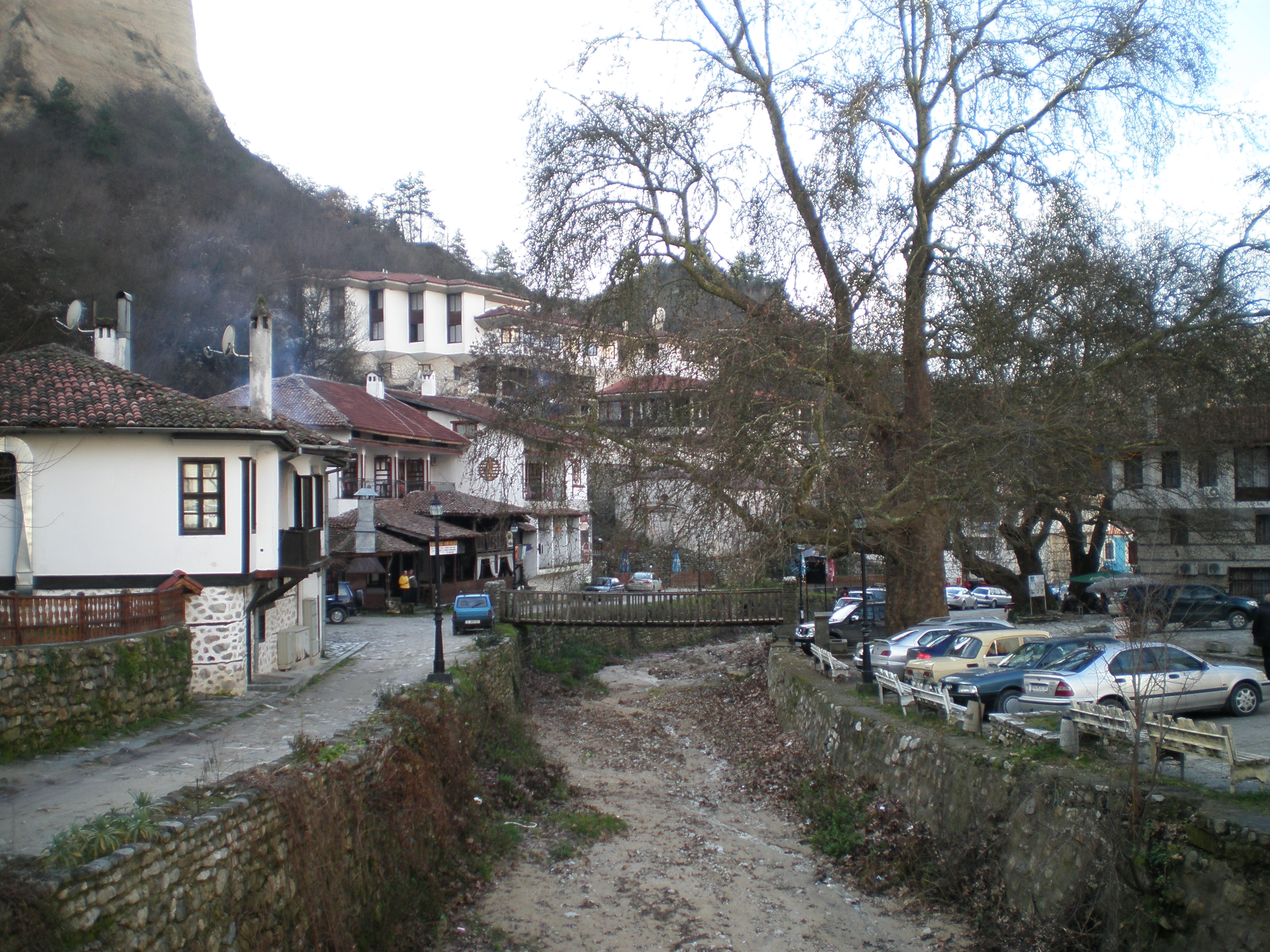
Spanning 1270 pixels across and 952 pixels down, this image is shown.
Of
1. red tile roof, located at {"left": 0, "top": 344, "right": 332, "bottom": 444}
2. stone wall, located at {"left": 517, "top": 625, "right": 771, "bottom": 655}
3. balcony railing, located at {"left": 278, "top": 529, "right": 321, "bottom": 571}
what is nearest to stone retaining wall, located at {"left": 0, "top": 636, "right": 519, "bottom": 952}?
red tile roof, located at {"left": 0, "top": 344, "right": 332, "bottom": 444}

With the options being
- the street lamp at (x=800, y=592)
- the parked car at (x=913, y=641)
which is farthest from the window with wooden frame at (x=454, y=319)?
the parked car at (x=913, y=641)

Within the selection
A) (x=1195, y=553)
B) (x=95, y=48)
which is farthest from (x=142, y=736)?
(x=95, y=48)

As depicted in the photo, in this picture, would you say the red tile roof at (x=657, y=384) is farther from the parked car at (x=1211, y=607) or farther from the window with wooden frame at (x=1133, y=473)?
the parked car at (x=1211, y=607)

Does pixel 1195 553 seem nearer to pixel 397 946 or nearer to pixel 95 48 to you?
pixel 397 946

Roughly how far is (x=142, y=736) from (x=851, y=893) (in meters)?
9.70

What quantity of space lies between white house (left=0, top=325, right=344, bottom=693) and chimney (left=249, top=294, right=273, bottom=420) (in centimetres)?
96

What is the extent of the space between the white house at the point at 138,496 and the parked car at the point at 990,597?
105 ft

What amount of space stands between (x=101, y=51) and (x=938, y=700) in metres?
96.5

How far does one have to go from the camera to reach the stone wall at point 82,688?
36.2 ft

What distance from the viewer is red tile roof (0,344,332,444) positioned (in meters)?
15.5

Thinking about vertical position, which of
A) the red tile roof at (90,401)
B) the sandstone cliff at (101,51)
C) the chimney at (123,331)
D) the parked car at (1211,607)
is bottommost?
the parked car at (1211,607)

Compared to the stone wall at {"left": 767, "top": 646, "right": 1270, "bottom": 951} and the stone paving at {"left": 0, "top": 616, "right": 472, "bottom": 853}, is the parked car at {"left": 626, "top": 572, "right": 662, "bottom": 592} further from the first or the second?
the stone wall at {"left": 767, "top": 646, "right": 1270, "bottom": 951}

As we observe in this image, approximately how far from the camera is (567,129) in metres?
18.3

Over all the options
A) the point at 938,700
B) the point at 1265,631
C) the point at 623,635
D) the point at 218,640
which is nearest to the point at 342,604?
the point at 623,635
